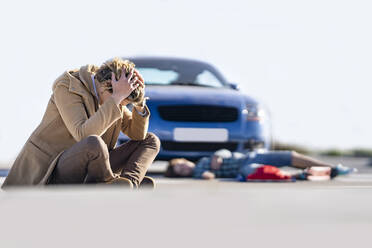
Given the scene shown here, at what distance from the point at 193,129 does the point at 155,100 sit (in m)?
0.49

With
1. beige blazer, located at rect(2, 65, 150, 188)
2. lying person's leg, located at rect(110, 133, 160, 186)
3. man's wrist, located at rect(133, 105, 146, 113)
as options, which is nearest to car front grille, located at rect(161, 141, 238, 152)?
lying person's leg, located at rect(110, 133, 160, 186)

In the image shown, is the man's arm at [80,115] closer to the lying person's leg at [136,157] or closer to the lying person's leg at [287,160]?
the lying person's leg at [136,157]

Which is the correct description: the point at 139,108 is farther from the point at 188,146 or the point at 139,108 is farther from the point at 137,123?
the point at 188,146

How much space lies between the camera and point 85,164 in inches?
163

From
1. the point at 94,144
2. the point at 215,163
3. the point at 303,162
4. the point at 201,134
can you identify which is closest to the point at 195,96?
the point at 201,134

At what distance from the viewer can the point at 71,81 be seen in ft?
13.9

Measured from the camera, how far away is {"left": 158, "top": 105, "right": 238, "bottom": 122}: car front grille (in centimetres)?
771

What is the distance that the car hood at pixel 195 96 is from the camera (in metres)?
7.80

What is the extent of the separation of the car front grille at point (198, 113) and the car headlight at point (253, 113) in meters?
0.12

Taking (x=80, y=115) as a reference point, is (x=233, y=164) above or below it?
below

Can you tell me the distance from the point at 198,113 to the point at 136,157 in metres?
3.35

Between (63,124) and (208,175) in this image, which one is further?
(208,175)

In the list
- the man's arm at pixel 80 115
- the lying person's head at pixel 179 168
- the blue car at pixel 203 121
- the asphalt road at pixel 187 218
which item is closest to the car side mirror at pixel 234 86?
the blue car at pixel 203 121

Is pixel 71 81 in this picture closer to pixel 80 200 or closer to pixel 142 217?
pixel 80 200
